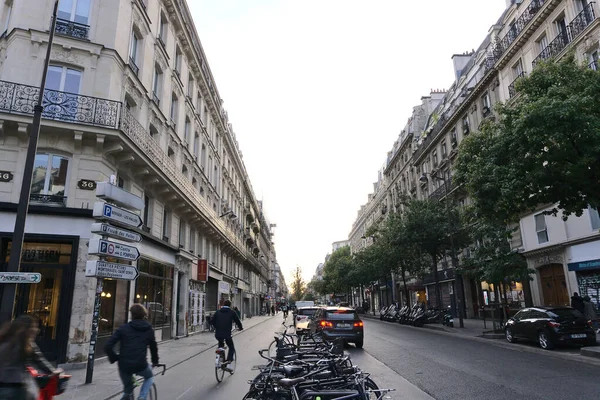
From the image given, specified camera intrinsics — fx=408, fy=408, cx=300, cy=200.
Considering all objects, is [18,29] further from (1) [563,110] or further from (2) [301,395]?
(1) [563,110]

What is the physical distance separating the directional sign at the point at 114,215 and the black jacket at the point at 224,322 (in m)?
3.17

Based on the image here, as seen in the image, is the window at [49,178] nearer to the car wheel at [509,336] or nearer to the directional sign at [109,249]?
the directional sign at [109,249]

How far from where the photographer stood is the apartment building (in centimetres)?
1227

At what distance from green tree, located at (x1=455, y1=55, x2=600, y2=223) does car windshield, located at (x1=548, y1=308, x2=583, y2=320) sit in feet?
11.1

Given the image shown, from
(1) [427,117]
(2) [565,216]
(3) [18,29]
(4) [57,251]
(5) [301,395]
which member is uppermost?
(1) [427,117]

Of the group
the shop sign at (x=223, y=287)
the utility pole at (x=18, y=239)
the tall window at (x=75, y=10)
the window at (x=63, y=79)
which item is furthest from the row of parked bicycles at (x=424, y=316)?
the tall window at (x=75, y=10)

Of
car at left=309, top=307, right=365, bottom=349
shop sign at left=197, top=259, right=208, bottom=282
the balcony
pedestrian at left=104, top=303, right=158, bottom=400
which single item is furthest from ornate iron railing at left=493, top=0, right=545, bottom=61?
pedestrian at left=104, top=303, right=158, bottom=400

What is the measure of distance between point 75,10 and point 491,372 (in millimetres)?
17310

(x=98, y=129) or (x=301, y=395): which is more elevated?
(x=98, y=129)

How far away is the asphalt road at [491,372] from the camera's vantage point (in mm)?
7438

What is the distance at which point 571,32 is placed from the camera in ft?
67.0

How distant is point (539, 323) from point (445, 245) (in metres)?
15.6

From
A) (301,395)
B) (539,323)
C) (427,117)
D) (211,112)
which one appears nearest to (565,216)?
(539,323)

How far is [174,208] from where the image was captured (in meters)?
20.6
